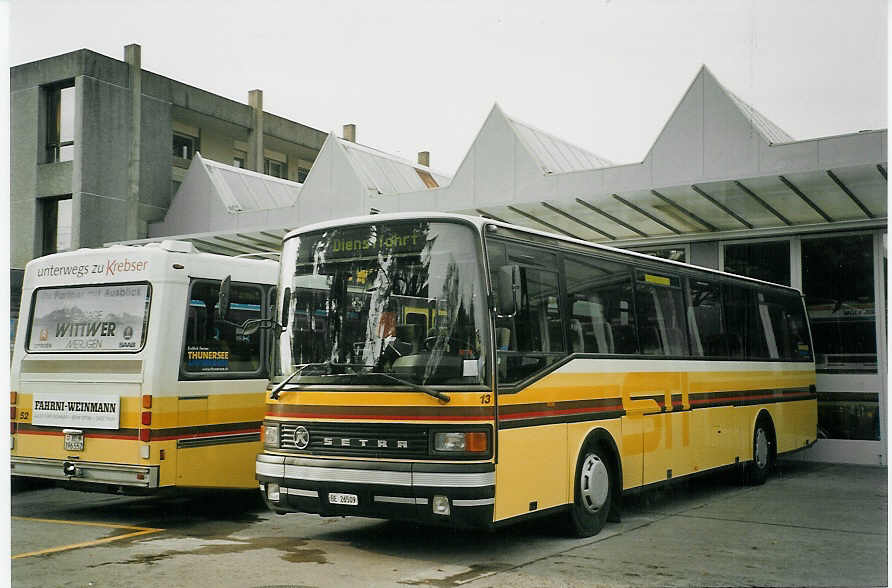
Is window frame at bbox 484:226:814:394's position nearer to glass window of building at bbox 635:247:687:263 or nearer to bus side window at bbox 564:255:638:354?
bus side window at bbox 564:255:638:354

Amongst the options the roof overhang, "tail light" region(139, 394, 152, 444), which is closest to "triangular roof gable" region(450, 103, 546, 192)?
the roof overhang

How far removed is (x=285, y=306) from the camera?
27.8 ft

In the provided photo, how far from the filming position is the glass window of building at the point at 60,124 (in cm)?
1459

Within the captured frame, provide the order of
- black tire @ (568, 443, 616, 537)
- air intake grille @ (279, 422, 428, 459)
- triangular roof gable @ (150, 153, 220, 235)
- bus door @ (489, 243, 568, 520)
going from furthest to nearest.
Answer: triangular roof gable @ (150, 153, 220, 235)
black tire @ (568, 443, 616, 537)
bus door @ (489, 243, 568, 520)
air intake grille @ (279, 422, 428, 459)

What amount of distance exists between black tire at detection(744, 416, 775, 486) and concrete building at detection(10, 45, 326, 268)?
7748 millimetres

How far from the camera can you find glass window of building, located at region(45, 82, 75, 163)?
47.9ft

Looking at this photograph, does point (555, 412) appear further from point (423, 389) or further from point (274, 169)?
point (274, 169)

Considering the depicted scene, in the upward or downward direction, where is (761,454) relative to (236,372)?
downward

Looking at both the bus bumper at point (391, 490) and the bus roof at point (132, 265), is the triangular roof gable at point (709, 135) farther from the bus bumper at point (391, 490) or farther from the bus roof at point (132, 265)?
the bus bumper at point (391, 490)

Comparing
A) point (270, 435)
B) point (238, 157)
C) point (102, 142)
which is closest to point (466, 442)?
point (270, 435)

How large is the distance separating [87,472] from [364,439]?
3.56m

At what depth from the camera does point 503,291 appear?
7.51 metres

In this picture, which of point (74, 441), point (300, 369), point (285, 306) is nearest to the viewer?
point (300, 369)

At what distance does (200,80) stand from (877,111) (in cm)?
791
